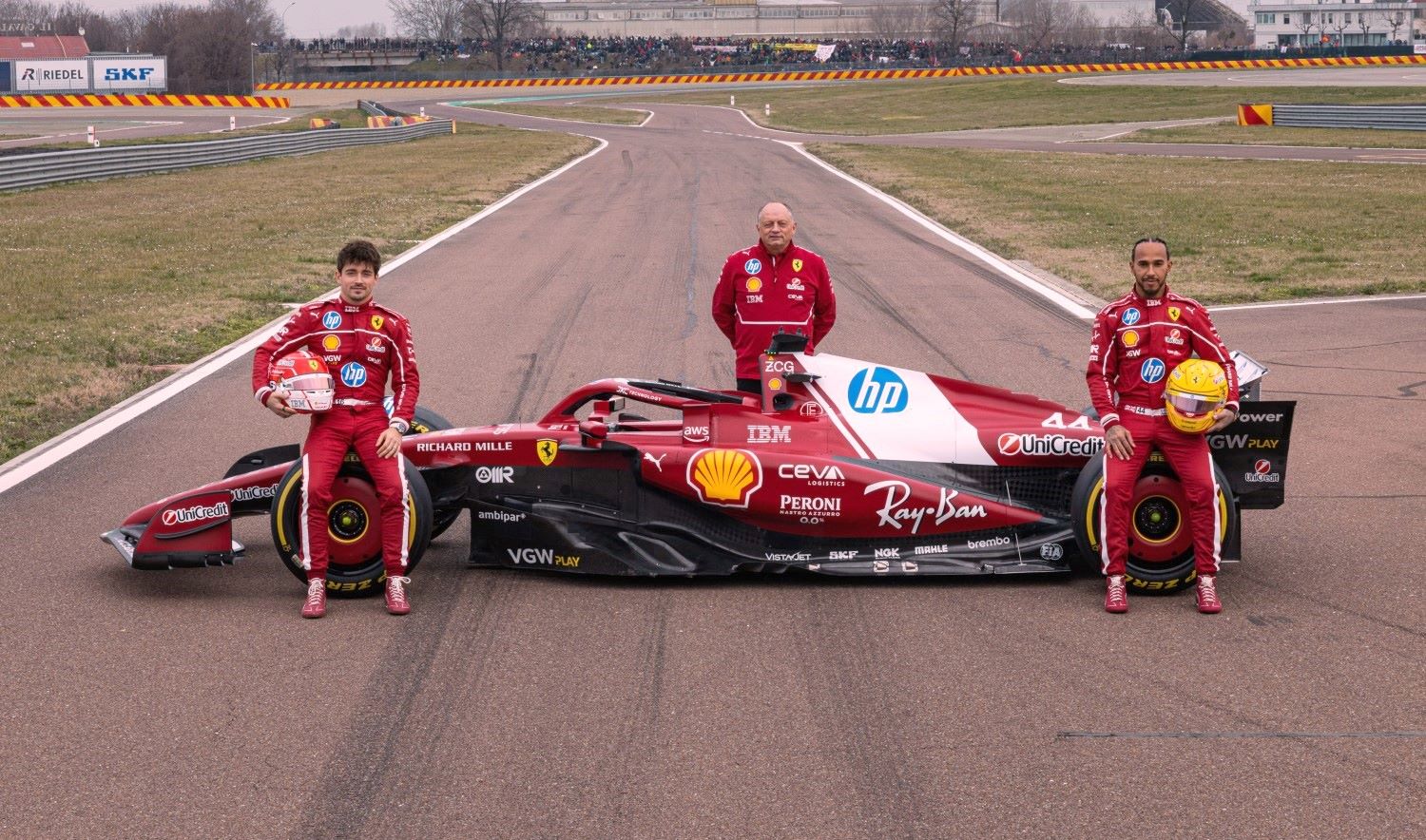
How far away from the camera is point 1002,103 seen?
71.2 meters

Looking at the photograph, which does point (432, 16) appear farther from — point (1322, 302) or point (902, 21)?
point (1322, 302)

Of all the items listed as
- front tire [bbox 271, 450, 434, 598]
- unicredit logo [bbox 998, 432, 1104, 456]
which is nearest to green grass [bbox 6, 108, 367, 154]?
front tire [bbox 271, 450, 434, 598]

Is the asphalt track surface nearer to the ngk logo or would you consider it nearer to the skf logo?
the ngk logo

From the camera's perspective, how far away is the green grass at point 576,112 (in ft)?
219

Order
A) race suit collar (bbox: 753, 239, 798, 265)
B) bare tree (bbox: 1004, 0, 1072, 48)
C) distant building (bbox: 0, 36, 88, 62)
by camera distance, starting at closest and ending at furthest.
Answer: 1. race suit collar (bbox: 753, 239, 798, 265)
2. distant building (bbox: 0, 36, 88, 62)
3. bare tree (bbox: 1004, 0, 1072, 48)

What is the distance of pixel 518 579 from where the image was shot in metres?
7.26

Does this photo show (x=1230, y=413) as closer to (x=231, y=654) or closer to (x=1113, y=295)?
(x=231, y=654)

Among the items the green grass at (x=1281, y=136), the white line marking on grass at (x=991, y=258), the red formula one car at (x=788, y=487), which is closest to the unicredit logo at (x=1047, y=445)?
the red formula one car at (x=788, y=487)

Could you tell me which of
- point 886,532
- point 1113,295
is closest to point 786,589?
point 886,532

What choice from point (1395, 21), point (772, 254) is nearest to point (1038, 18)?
point (1395, 21)

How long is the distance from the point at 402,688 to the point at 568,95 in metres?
88.7

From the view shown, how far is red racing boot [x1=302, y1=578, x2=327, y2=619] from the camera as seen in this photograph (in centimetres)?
666

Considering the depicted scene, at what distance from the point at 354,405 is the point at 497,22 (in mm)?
127200

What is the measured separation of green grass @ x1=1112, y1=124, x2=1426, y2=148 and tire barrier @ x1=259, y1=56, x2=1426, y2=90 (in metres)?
43.0
